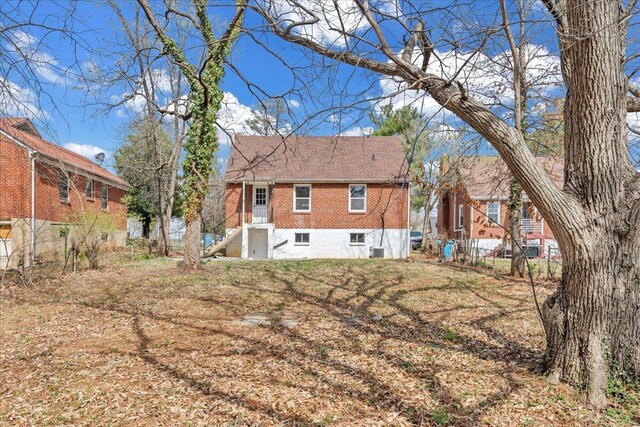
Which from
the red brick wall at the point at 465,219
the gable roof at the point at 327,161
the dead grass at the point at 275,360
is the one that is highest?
the gable roof at the point at 327,161

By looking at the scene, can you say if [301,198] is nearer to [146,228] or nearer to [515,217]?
[515,217]

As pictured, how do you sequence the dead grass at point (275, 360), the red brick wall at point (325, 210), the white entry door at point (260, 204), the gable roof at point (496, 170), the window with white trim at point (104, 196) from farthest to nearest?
1. the window with white trim at point (104, 196)
2. the white entry door at point (260, 204)
3. the red brick wall at point (325, 210)
4. the gable roof at point (496, 170)
5. the dead grass at point (275, 360)

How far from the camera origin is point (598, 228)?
3646mm

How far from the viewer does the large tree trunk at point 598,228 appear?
3.62 m

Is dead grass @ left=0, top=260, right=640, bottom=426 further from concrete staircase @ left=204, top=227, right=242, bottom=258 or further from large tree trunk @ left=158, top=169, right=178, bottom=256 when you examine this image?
concrete staircase @ left=204, top=227, right=242, bottom=258

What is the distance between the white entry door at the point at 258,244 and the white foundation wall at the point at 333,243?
1059 millimetres

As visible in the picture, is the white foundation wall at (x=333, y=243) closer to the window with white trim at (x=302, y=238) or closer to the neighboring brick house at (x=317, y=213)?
the neighboring brick house at (x=317, y=213)

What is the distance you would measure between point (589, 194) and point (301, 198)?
16404mm

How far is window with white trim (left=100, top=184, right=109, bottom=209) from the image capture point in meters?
21.6

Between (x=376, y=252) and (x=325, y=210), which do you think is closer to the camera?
(x=376, y=252)

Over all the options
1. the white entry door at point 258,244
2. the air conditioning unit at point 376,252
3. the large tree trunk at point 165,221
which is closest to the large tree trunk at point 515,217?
the air conditioning unit at point 376,252

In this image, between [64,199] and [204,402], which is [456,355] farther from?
[64,199]

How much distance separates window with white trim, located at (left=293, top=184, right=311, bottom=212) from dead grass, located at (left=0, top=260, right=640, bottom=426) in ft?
36.2

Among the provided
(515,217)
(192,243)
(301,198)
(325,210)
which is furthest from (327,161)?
(515,217)
